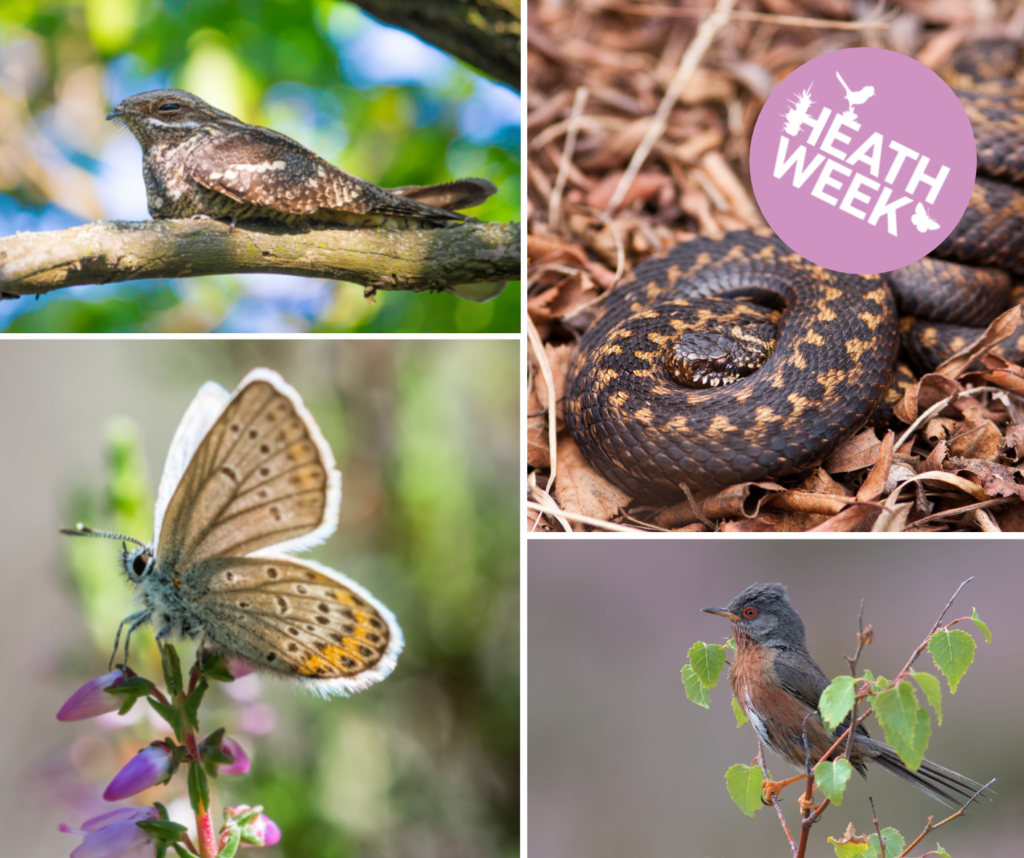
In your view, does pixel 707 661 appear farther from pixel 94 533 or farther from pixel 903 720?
pixel 94 533

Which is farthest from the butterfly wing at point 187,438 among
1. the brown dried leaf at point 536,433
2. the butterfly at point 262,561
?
the brown dried leaf at point 536,433

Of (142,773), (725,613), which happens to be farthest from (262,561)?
(725,613)

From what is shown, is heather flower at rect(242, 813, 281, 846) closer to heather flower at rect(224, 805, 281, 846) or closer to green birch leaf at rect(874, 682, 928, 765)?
heather flower at rect(224, 805, 281, 846)

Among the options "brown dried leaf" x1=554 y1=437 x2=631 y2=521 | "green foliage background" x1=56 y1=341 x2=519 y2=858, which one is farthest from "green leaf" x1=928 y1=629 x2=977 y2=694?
"green foliage background" x1=56 y1=341 x2=519 y2=858

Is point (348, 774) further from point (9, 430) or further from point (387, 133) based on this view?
point (387, 133)

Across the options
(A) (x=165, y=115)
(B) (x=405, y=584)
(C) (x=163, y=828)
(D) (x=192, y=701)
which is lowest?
(B) (x=405, y=584)
